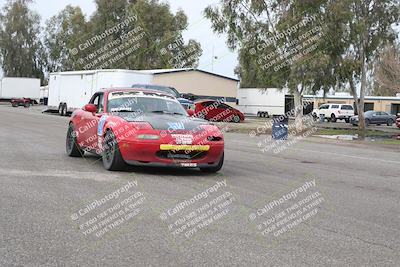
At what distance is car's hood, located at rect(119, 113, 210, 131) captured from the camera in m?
9.13

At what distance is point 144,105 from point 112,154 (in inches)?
53.2

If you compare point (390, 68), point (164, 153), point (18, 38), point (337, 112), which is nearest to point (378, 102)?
point (390, 68)

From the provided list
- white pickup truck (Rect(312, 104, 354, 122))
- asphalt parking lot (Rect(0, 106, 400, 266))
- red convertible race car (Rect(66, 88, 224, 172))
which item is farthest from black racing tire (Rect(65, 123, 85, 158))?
white pickup truck (Rect(312, 104, 354, 122))

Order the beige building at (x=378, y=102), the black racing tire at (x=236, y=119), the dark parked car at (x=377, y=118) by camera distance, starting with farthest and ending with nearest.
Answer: the beige building at (x=378, y=102) → the dark parked car at (x=377, y=118) → the black racing tire at (x=236, y=119)

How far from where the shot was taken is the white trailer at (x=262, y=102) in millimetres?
58478

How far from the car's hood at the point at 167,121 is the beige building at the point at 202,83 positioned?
126 ft

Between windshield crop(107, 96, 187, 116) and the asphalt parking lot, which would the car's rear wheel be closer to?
the asphalt parking lot

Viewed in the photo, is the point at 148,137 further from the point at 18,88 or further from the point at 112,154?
the point at 18,88

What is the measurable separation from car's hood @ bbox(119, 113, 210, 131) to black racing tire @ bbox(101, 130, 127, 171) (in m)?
0.42

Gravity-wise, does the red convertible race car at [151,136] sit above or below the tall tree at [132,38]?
below

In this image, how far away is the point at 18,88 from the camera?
220 ft

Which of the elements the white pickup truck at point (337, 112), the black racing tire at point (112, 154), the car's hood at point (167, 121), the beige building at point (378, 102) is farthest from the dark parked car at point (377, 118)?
the black racing tire at point (112, 154)

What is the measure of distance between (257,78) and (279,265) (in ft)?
88.0

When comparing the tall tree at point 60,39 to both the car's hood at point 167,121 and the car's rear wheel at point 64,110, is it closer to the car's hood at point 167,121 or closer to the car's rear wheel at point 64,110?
the car's rear wheel at point 64,110
